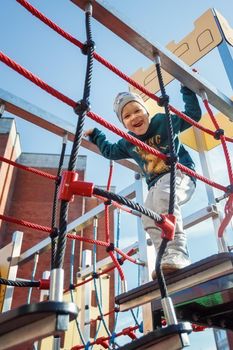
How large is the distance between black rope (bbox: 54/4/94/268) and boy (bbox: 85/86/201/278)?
551mm

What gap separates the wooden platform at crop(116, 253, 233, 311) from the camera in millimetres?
802

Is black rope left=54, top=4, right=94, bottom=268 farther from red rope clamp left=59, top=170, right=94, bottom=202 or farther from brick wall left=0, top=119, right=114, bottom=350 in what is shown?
brick wall left=0, top=119, right=114, bottom=350

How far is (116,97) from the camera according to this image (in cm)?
156

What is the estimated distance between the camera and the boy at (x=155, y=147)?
1.26 m

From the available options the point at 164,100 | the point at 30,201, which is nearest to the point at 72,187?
the point at 164,100

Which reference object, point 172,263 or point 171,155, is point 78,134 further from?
point 172,263

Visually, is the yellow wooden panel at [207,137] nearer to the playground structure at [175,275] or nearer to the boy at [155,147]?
the playground structure at [175,275]

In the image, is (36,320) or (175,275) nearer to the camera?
(36,320)

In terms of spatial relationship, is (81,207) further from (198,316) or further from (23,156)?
(198,316)

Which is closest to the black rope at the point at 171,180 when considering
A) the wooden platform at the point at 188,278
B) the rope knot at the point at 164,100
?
the rope knot at the point at 164,100

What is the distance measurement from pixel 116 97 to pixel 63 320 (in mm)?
1217

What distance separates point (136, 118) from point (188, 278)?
0.80m

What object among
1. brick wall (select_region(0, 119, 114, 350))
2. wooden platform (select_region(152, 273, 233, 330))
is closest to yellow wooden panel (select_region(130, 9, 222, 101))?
wooden platform (select_region(152, 273, 233, 330))

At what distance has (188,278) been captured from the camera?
861 mm
